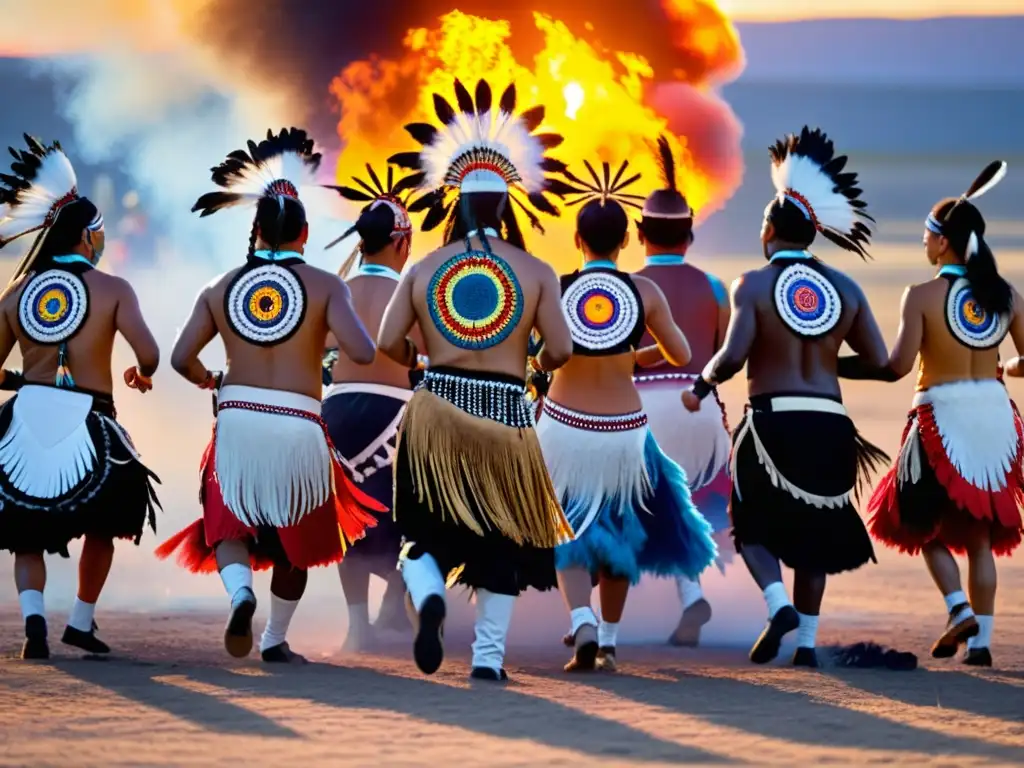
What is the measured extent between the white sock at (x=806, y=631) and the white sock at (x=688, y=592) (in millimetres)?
1064

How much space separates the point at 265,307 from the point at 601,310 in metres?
1.29

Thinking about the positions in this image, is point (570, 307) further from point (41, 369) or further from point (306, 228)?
point (41, 369)

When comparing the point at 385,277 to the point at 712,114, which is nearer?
the point at 385,277

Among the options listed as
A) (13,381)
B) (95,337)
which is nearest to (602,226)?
(95,337)

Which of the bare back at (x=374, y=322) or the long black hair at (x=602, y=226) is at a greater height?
the long black hair at (x=602, y=226)

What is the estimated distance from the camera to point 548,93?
11.2m

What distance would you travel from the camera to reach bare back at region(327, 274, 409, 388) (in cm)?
895

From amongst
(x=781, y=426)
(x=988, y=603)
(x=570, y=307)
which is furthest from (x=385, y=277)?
(x=988, y=603)

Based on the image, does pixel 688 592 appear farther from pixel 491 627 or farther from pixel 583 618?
pixel 491 627

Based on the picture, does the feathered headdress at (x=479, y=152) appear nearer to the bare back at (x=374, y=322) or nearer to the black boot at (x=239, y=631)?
the bare back at (x=374, y=322)

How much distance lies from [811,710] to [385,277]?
324 cm

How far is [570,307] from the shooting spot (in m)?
7.92

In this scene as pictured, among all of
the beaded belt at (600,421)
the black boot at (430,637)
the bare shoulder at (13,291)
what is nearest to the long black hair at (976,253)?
the beaded belt at (600,421)

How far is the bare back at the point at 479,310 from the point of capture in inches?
281
